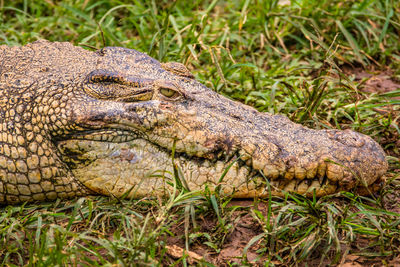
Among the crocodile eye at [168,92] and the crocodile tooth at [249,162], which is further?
the crocodile eye at [168,92]

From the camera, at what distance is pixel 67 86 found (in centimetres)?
312

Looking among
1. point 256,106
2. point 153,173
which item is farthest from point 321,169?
point 256,106

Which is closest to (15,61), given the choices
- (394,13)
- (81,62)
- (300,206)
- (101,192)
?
(81,62)

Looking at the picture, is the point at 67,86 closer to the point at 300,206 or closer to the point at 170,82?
the point at 170,82


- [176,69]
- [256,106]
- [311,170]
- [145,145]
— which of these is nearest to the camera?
[311,170]

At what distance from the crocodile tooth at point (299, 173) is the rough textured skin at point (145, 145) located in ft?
0.04

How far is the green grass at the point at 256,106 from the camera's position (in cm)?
268

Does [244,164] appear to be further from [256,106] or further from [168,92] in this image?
[256,106]

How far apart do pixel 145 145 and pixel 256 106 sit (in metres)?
1.64

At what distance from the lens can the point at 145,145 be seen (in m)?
3.02

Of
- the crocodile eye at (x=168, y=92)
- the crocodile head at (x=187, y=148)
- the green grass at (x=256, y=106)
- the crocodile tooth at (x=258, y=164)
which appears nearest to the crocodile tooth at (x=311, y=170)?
the crocodile head at (x=187, y=148)

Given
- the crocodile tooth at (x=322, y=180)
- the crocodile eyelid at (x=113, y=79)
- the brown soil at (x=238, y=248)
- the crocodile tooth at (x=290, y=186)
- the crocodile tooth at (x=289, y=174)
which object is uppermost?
the crocodile eyelid at (x=113, y=79)

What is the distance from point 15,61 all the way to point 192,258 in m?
1.89

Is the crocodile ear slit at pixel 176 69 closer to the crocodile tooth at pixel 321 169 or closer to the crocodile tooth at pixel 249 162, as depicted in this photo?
the crocodile tooth at pixel 249 162
